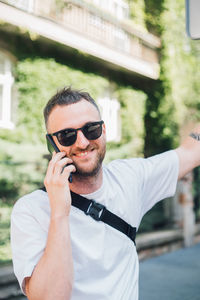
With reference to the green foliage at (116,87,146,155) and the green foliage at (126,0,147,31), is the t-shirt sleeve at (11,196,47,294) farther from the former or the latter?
the green foliage at (126,0,147,31)

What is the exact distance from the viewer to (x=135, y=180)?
1935 millimetres

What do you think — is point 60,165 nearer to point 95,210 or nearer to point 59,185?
point 59,185

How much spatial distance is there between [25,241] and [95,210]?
0.33 meters

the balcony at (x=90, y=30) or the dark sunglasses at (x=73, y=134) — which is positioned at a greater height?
the balcony at (x=90, y=30)

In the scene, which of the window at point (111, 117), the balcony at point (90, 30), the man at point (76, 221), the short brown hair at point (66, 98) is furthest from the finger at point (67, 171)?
the window at point (111, 117)

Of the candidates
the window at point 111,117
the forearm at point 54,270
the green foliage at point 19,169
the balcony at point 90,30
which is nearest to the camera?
the forearm at point 54,270

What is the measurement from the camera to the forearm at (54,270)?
4.55ft

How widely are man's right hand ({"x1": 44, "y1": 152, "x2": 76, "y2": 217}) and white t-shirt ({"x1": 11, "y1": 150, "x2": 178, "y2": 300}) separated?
11cm

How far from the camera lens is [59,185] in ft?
4.97

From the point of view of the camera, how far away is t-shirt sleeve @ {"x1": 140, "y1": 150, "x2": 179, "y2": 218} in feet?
6.64

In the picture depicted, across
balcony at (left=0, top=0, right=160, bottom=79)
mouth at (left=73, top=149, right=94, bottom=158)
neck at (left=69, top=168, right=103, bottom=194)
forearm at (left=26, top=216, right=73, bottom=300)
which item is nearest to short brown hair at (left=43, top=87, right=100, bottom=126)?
mouth at (left=73, top=149, right=94, bottom=158)

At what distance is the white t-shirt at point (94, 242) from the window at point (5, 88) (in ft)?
16.5

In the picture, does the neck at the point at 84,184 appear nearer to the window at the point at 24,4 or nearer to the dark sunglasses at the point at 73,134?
the dark sunglasses at the point at 73,134

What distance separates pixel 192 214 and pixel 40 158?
463 centimetres
